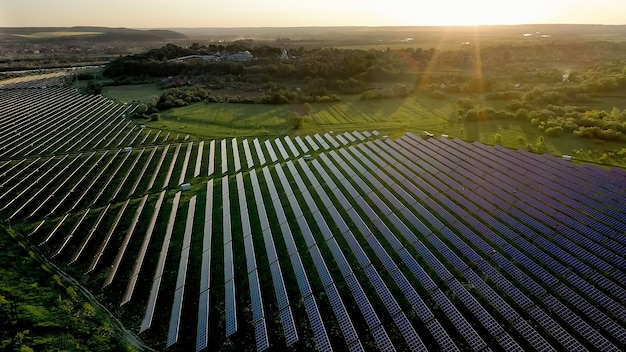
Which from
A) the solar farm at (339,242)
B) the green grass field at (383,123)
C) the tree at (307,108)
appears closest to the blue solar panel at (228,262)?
the solar farm at (339,242)

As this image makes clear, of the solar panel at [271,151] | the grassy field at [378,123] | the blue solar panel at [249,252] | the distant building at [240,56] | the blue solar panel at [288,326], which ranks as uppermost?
the distant building at [240,56]

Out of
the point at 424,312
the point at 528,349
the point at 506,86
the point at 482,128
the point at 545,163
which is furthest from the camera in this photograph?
the point at 506,86

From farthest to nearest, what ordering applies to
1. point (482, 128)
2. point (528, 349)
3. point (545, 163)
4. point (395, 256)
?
point (482, 128), point (545, 163), point (395, 256), point (528, 349)

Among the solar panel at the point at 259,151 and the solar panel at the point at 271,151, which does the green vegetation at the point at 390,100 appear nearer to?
the solar panel at the point at 259,151

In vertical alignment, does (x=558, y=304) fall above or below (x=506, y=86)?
below

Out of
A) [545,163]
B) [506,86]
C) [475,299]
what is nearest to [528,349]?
[475,299]

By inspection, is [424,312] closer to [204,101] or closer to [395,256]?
[395,256]

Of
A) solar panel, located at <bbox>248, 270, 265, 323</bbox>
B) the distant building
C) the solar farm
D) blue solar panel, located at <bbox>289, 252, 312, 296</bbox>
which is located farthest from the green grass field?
the distant building
